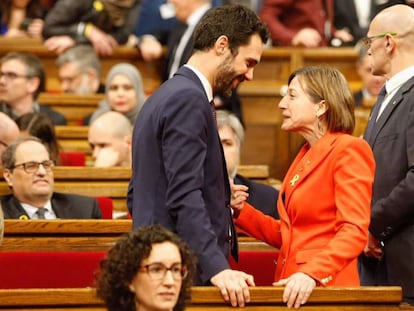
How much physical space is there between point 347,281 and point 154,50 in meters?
3.87

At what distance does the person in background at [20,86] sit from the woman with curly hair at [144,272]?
3.54m

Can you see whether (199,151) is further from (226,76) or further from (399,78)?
(399,78)

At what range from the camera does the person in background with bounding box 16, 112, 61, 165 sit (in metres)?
5.23

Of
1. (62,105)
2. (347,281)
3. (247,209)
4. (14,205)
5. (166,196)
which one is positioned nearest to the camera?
(166,196)

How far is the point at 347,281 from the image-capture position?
3141 millimetres

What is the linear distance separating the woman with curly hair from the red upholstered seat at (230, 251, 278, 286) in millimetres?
1141

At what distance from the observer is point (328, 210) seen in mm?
3113

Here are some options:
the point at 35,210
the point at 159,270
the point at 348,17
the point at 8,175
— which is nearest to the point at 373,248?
the point at 159,270

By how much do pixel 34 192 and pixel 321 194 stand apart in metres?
1.64

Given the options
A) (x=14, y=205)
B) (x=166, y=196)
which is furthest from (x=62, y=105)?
(x=166, y=196)

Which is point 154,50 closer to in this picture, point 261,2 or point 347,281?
point 261,2

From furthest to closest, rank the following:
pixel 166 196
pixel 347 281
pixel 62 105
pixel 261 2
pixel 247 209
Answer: pixel 261 2, pixel 62 105, pixel 247 209, pixel 347 281, pixel 166 196

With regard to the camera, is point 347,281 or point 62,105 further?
point 62,105

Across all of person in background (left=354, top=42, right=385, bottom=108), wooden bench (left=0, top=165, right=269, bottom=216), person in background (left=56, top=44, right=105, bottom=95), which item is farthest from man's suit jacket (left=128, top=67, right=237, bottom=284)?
person in background (left=56, top=44, right=105, bottom=95)
